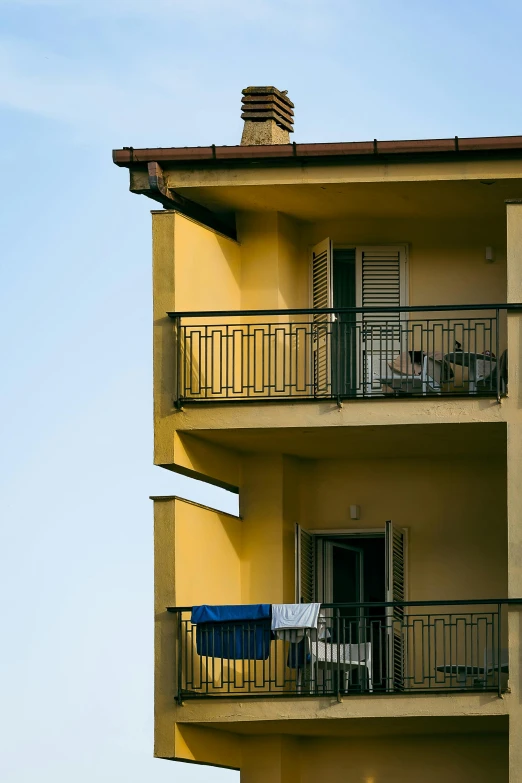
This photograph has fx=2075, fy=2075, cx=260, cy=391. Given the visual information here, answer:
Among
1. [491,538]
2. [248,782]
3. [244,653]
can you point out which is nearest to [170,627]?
[244,653]

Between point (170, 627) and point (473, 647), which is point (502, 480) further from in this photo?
point (170, 627)

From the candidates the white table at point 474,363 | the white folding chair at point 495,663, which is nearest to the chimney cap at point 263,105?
the white table at point 474,363

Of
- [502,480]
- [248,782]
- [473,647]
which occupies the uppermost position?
[502,480]

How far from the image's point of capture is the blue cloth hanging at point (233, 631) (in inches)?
1053

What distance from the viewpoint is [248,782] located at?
92.1 feet

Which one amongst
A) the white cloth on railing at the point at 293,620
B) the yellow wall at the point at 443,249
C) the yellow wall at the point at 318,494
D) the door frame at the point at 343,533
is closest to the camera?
the white cloth on railing at the point at 293,620

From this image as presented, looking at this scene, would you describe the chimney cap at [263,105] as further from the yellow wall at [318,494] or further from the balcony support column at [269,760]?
the balcony support column at [269,760]

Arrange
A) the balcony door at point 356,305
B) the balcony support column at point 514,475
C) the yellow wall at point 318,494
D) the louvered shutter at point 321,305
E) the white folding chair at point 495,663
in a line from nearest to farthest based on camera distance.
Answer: the balcony support column at point 514,475, the white folding chair at point 495,663, the yellow wall at point 318,494, the balcony door at point 356,305, the louvered shutter at point 321,305

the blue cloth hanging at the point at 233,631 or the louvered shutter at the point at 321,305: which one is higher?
the louvered shutter at the point at 321,305

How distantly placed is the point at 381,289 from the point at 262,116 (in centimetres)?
311

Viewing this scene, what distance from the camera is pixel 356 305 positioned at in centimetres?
2988

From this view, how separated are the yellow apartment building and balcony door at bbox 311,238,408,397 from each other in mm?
43

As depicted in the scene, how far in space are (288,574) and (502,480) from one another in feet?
10.7

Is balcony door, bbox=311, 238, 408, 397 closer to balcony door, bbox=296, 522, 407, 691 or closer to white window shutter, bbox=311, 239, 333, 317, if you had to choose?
white window shutter, bbox=311, 239, 333, 317
